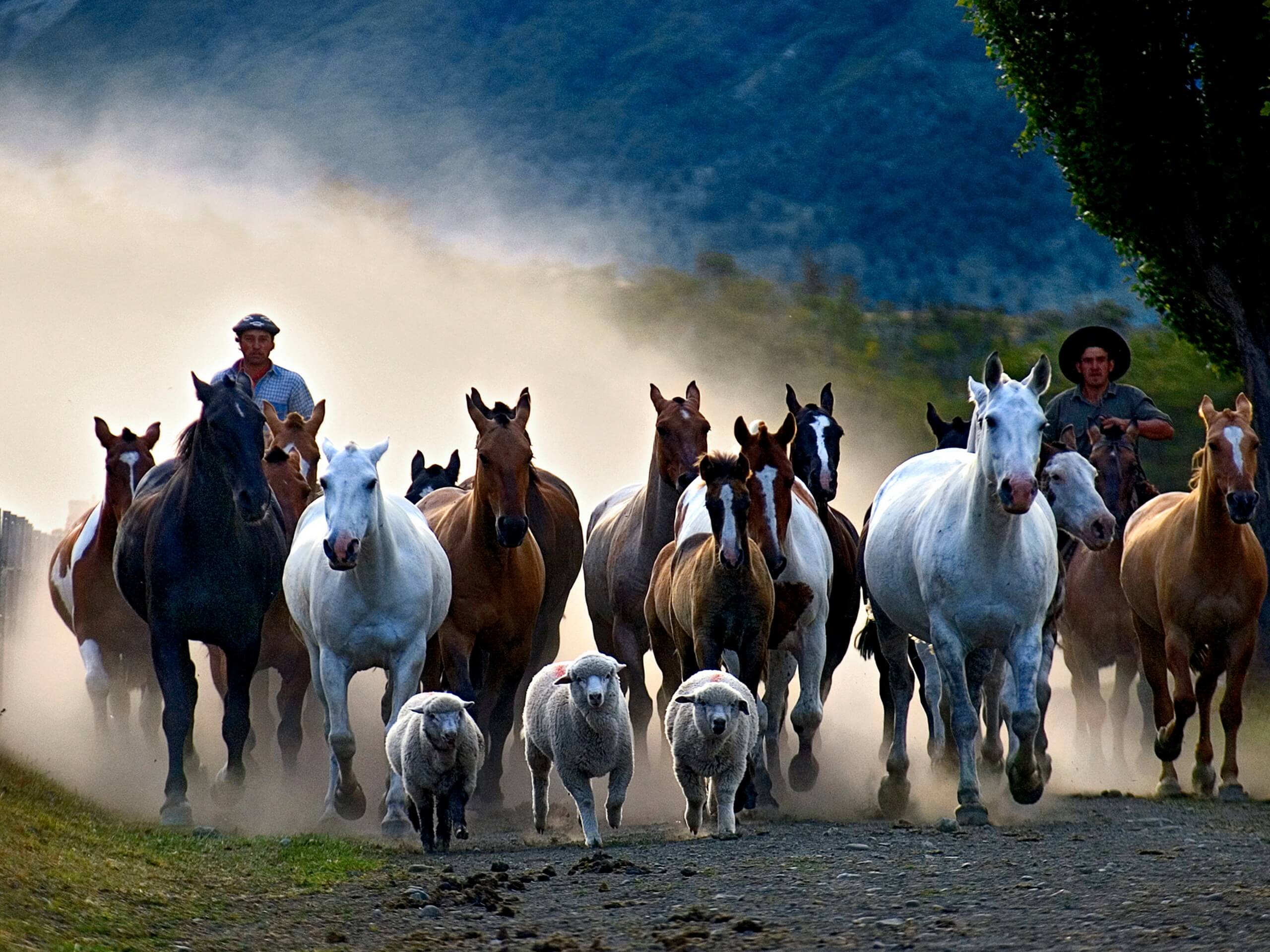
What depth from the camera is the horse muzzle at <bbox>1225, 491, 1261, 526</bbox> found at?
11047 millimetres

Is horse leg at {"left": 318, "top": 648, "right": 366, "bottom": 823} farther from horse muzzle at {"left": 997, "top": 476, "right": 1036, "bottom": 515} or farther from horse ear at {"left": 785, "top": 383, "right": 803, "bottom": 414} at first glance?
horse muzzle at {"left": 997, "top": 476, "right": 1036, "bottom": 515}

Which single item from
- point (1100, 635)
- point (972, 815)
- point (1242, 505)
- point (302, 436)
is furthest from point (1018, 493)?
point (1100, 635)

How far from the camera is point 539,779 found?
10375 millimetres

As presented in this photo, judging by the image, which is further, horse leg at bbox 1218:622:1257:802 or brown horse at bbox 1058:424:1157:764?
brown horse at bbox 1058:424:1157:764

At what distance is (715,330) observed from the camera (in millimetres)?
40938

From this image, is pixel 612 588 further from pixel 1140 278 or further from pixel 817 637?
pixel 1140 278

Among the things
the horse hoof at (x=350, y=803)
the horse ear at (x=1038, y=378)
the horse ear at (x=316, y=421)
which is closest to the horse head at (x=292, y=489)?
the horse ear at (x=316, y=421)

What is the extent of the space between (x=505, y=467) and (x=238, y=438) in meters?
1.63

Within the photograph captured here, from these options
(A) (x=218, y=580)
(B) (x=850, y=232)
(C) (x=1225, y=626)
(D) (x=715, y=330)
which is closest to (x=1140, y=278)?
(C) (x=1225, y=626)

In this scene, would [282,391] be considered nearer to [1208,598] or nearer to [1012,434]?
[1012,434]

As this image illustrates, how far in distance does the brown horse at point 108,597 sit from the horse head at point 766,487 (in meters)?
4.85

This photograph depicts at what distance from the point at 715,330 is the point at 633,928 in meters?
34.9

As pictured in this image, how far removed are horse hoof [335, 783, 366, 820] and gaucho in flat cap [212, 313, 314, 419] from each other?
4083mm

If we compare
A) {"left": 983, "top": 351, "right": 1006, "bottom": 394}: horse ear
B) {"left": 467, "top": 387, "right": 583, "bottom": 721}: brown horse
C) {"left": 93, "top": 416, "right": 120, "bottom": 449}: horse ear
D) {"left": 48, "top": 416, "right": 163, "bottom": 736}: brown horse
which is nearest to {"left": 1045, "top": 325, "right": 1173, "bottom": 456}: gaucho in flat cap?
{"left": 467, "top": 387, "right": 583, "bottom": 721}: brown horse
